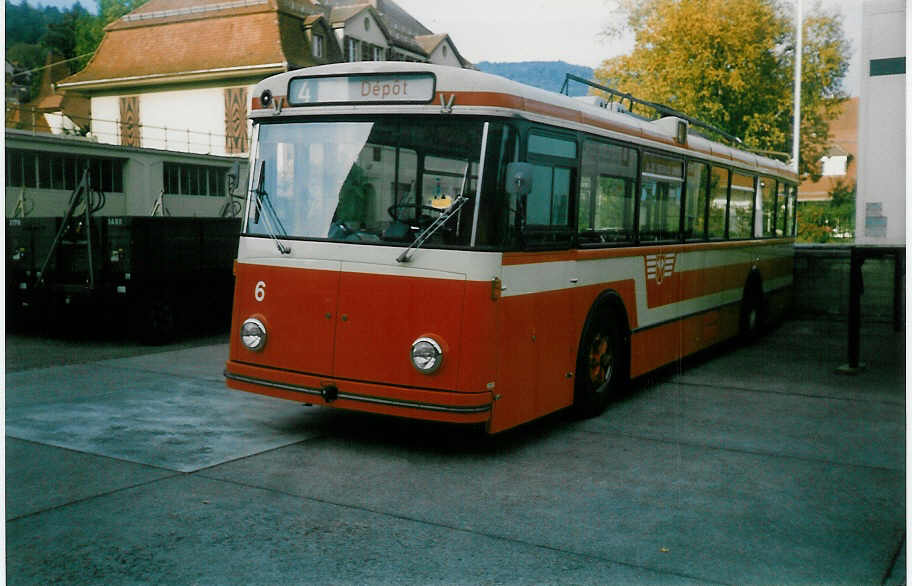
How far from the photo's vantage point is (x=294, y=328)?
656 cm

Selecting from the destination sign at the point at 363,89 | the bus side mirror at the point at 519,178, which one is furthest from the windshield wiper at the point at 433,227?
the destination sign at the point at 363,89

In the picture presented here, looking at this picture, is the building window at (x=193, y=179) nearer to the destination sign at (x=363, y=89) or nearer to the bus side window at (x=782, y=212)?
the bus side window at (x=782, y=212)

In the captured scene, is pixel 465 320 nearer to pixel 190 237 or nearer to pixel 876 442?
pixel 876 442

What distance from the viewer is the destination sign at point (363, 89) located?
6230mm

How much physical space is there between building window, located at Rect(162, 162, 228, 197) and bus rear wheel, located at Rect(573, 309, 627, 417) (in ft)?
66.0

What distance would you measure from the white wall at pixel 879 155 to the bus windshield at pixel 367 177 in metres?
3.34

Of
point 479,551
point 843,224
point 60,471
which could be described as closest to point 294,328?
point 60,471

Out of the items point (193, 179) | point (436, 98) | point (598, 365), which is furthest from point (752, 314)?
point (193, 179)

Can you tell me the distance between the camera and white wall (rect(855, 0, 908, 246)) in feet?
23.3

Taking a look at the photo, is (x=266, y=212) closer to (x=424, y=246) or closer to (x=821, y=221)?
(x=424, y=246)

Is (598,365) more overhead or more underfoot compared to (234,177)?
more underfoot

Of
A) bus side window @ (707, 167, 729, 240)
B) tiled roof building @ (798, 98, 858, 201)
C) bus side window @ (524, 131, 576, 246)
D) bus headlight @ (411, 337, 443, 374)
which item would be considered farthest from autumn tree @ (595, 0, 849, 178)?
bus headlight @ (411, 337, 443, 374)

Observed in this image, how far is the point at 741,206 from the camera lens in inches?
463

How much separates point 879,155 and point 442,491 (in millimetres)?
4598
